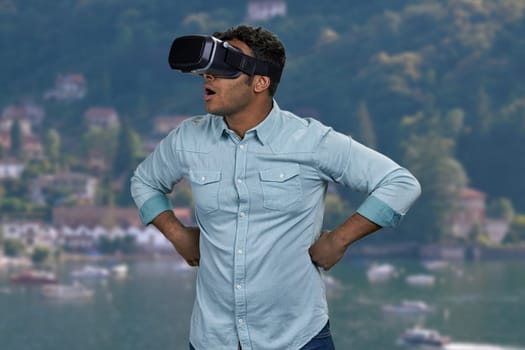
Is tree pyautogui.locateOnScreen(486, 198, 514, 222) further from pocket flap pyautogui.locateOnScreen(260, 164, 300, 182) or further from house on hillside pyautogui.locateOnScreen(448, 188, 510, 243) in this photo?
pocket flap pyautogui.locateOnScreen(260, 164, 300, 182)

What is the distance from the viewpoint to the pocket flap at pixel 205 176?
1.22 metres

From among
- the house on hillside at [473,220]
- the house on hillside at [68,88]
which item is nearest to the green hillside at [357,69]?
the house on hillside at [68,88]

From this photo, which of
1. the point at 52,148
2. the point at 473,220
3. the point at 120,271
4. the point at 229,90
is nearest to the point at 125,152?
the point at 52,148

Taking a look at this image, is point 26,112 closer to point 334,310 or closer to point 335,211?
point 335,211

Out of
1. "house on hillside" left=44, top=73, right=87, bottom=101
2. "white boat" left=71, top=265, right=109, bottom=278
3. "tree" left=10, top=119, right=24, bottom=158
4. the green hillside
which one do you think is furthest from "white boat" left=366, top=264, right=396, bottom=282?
"house on hillside" left=44, top=73, right=87, bottom=101

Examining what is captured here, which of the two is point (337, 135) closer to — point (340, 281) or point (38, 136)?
point (340, 281)

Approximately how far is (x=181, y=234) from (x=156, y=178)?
0.07 meters

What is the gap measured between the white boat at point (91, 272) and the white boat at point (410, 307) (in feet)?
21.3

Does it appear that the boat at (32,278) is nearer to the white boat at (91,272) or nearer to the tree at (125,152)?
the white boat at (91,272)

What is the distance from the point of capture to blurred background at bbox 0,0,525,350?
88.0 feet

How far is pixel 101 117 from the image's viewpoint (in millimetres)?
33094

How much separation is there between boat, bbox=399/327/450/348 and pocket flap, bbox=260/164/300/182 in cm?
2213

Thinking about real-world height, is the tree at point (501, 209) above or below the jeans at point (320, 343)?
below

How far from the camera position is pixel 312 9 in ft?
116
